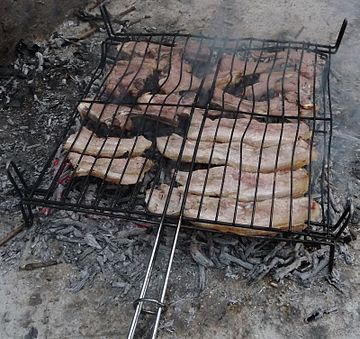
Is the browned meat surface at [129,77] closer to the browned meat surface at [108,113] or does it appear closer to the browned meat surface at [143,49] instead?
the browned meat surface at [143,49]

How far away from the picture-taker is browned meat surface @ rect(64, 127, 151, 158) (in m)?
3.99

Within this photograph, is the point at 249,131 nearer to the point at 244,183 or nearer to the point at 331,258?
the point at 244,183

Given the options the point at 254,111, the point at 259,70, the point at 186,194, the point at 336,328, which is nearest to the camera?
the point at 336,328

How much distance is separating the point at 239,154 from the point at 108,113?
1.31 metres

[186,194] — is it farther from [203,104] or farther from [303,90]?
[303,90]

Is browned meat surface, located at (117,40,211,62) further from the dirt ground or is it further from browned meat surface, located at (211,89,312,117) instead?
the dirt ground

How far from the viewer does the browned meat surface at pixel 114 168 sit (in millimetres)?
3787

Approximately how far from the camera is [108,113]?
4.32 meters

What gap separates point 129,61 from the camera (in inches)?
193

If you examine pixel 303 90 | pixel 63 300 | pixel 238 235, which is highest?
pixel 303 90

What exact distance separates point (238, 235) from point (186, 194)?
1.63ft

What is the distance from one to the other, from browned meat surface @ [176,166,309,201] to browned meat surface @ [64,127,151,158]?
0.47 meters

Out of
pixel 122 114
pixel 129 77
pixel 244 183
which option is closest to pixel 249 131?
pixel 244 183

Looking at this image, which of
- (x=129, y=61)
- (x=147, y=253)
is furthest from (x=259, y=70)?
(x=147, y=253)
